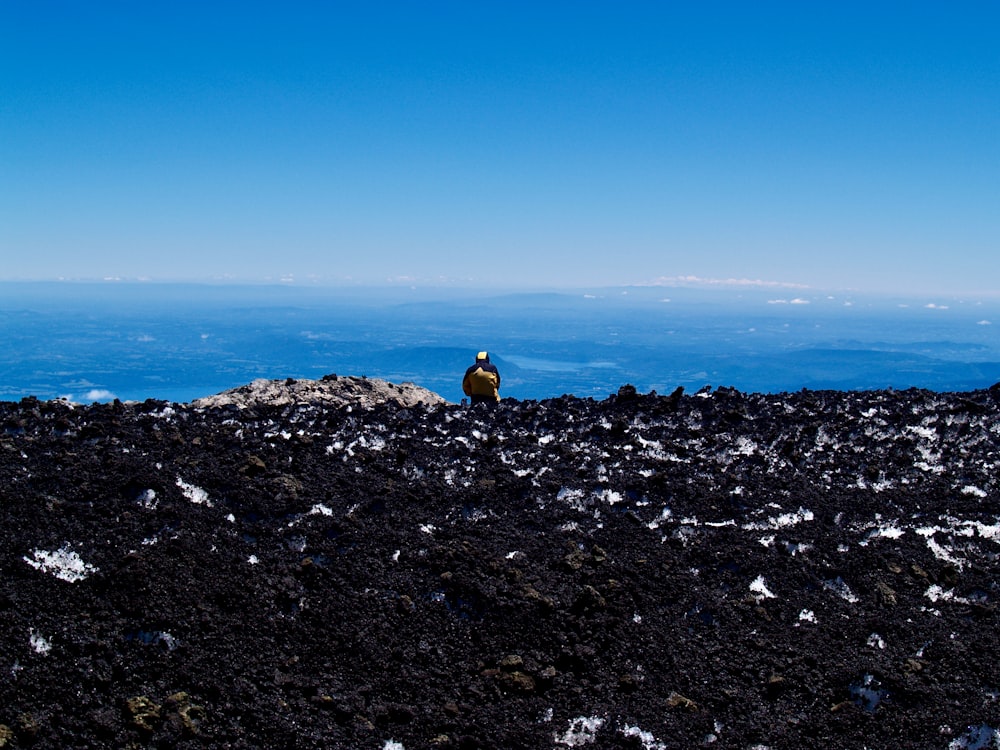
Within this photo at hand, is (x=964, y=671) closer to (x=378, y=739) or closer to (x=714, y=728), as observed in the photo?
(x=714, y=728)

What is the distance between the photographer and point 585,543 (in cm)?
687

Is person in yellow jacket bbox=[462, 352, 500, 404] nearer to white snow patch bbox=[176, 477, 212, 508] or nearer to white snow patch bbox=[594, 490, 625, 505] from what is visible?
white snow patch bbox=[594, 490, 625, 505]

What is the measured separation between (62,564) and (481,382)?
915 cm

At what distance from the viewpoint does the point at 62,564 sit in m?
5.72

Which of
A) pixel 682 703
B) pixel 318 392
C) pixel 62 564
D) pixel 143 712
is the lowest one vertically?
pixel 682 703

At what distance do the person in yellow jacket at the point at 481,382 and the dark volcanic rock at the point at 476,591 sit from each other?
4948mm

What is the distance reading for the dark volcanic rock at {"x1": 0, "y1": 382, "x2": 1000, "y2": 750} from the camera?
15.6 feet

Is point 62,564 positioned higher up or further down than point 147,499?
further down

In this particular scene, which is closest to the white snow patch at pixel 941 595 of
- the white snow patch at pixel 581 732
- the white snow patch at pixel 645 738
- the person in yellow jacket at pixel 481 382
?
the white snow patch at pixel 645 738

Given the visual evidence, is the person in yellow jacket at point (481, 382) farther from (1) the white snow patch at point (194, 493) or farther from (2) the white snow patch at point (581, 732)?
(2) the white snow patch at point (581, 732)

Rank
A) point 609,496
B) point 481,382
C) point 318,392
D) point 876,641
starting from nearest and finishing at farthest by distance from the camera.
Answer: point 876,641, point 609,496, point 318,392, point 481,382

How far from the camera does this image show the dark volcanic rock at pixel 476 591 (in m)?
4.77

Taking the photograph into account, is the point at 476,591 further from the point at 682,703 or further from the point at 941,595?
the point at 941,595

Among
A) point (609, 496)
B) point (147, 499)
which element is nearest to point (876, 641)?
point (609, 496)
